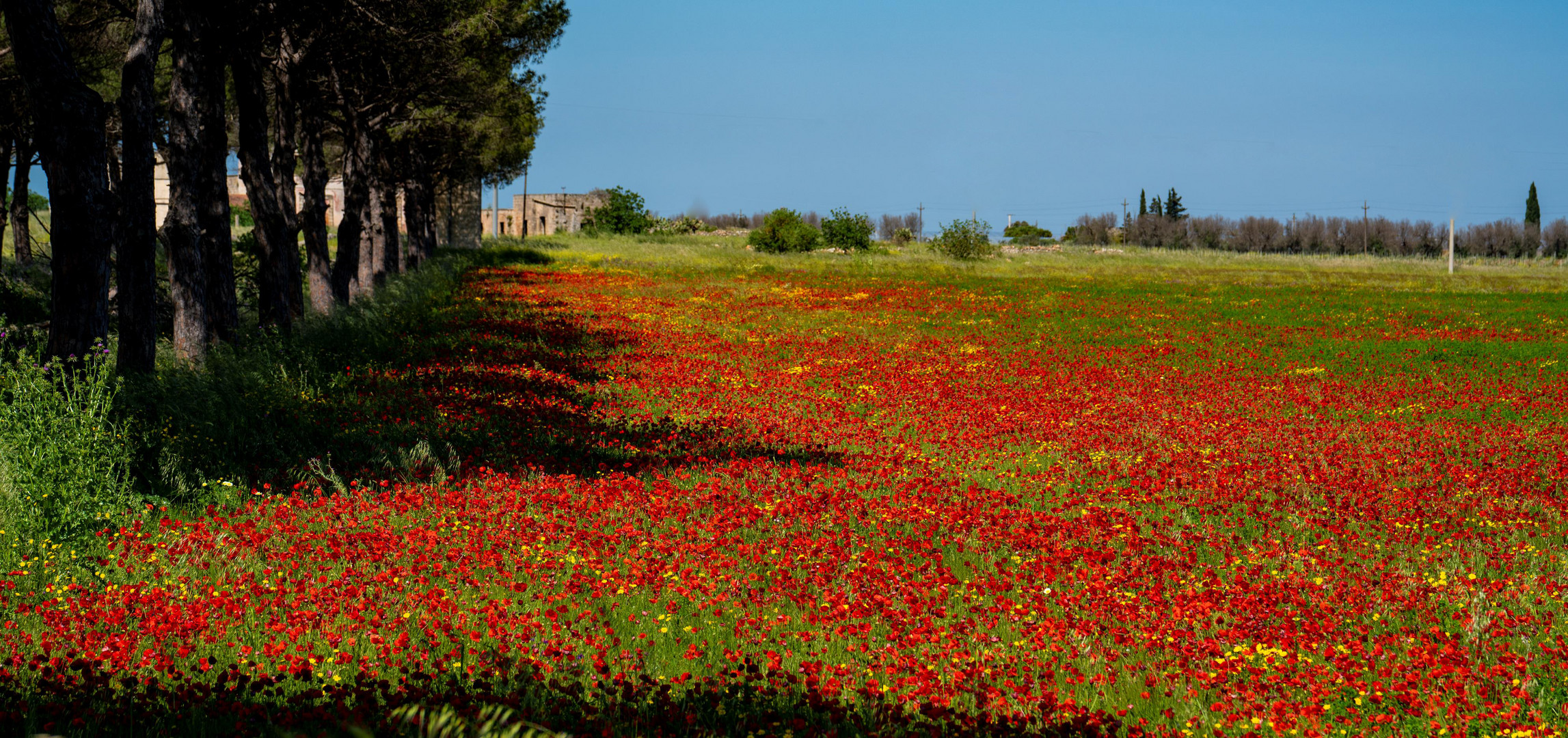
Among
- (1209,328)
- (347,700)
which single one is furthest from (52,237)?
(1209,328)

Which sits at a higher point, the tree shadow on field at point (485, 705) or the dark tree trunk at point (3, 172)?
the dark tree trunk at point (3, 172)

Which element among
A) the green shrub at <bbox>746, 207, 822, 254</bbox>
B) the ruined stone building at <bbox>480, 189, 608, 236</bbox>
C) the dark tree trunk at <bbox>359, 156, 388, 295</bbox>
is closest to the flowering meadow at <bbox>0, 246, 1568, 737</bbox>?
the dark tree trunk at <bbox>359, 156, 388, 295</bbox>

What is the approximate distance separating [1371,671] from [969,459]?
6.18 metres

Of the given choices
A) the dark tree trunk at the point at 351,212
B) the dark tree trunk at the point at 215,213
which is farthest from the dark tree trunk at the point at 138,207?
the dark tree trunk at the point at 351,212

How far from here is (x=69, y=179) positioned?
36.0 ft

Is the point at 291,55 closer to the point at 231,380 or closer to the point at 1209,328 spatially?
the point at 231,380

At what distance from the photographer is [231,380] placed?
39.3 feet

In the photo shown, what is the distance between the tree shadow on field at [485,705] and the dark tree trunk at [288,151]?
17735 mm

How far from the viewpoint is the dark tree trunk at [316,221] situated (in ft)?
76.3

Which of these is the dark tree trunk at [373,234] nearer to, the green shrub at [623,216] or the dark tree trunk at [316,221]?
the dark tree trunk at [316,221]

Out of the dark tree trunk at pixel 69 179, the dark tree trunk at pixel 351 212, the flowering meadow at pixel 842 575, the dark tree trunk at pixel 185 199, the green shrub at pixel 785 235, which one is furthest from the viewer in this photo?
the green shrub at pixel 785 235

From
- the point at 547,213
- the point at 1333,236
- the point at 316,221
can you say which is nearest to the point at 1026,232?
the point at 1333,236

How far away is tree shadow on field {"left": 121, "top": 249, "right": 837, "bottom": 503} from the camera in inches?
375

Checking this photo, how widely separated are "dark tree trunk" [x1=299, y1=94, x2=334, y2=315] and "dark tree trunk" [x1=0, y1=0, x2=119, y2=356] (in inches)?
469
